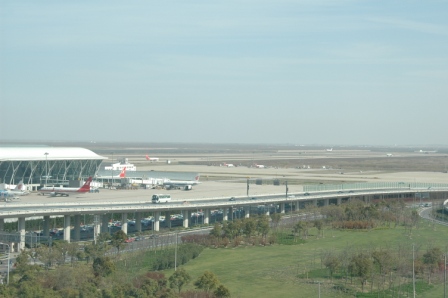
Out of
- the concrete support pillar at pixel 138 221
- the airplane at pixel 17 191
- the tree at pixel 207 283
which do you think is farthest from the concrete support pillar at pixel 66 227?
the tree at pixel 207 283

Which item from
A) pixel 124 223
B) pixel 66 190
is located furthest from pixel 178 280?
pixel 66 190

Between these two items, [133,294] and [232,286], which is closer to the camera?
[133,294]

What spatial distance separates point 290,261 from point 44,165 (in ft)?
162

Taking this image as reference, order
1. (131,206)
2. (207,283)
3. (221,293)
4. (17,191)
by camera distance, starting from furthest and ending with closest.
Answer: (17,191)
(131,206)
(207,283)
(221,293)

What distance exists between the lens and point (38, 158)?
8644cm

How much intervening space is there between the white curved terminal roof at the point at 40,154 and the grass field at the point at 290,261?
4060 cm

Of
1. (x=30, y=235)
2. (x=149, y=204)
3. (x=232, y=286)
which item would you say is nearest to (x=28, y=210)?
(x=30, y=235)

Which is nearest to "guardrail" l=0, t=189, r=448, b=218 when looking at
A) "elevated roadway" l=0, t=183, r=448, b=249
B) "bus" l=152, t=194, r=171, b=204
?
"elevated roadway" l=0, t=183, r=448, b=249

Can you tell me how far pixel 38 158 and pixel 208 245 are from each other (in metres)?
40.4

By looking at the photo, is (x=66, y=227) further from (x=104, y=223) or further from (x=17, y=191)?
(x=17, y=191)

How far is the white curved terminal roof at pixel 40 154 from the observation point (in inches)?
3290

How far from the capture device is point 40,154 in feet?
290

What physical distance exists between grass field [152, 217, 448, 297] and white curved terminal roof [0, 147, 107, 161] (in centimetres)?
4060

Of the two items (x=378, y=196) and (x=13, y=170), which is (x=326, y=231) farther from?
(x=13, y=170)
